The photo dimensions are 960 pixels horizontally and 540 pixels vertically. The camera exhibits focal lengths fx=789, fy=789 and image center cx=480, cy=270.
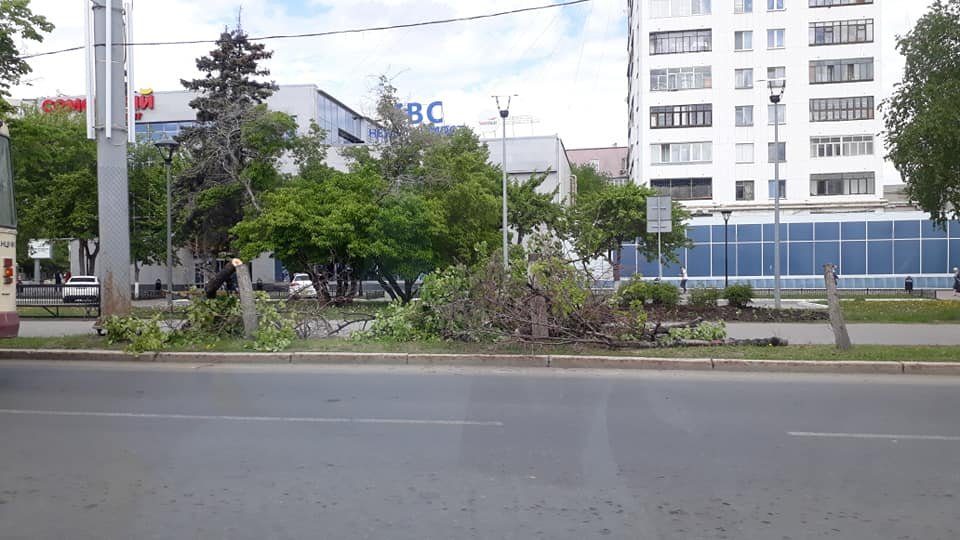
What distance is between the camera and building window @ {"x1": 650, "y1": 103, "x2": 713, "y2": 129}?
52969 millimetres

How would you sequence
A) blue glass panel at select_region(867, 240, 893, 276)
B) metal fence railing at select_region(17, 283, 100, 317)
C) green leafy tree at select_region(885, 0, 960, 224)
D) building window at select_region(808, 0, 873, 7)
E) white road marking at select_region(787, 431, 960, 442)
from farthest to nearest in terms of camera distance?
building window at select_region(808, 0, 873, 7) → blue glass panel at select_region(867, 240, 893, 276) → metal fence railing at select_region(17, 283, 100, 317) → green leafy tree at select_region(885, 0, 960, 224) → white road marking at select_region(787, 431, 960, 442)

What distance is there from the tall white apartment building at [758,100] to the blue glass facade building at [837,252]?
7.86 metres

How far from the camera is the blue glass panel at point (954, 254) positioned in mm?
42156

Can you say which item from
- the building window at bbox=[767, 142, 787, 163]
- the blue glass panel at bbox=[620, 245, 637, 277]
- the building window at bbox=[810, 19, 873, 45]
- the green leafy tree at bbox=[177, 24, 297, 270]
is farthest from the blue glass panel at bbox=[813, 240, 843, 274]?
the green leafy tree at bbox=[177, 24, 297, 270]

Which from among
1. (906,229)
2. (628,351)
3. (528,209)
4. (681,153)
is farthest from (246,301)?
(681,153)

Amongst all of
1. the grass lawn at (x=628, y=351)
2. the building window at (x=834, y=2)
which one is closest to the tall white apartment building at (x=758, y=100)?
the building window at (x=834, y=2)

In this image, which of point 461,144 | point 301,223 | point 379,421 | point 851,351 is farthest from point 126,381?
point 461,144

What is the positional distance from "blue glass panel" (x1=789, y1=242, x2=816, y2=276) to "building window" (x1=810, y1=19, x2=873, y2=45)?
15.3m

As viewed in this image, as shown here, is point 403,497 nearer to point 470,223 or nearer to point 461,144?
point 470,223

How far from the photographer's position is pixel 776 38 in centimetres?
5159

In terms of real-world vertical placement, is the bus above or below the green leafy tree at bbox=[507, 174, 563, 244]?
below

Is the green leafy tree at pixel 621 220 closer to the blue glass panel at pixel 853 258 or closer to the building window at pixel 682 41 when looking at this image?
the blue glass panel at pixel 853 258

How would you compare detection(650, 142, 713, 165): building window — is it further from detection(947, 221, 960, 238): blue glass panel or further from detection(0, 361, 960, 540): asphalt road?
detection(0, 361, 960, 540): asphalt road

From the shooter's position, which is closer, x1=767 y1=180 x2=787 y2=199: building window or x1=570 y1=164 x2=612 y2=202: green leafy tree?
x1=767 y1=180 x2=787 y2=199: building window
